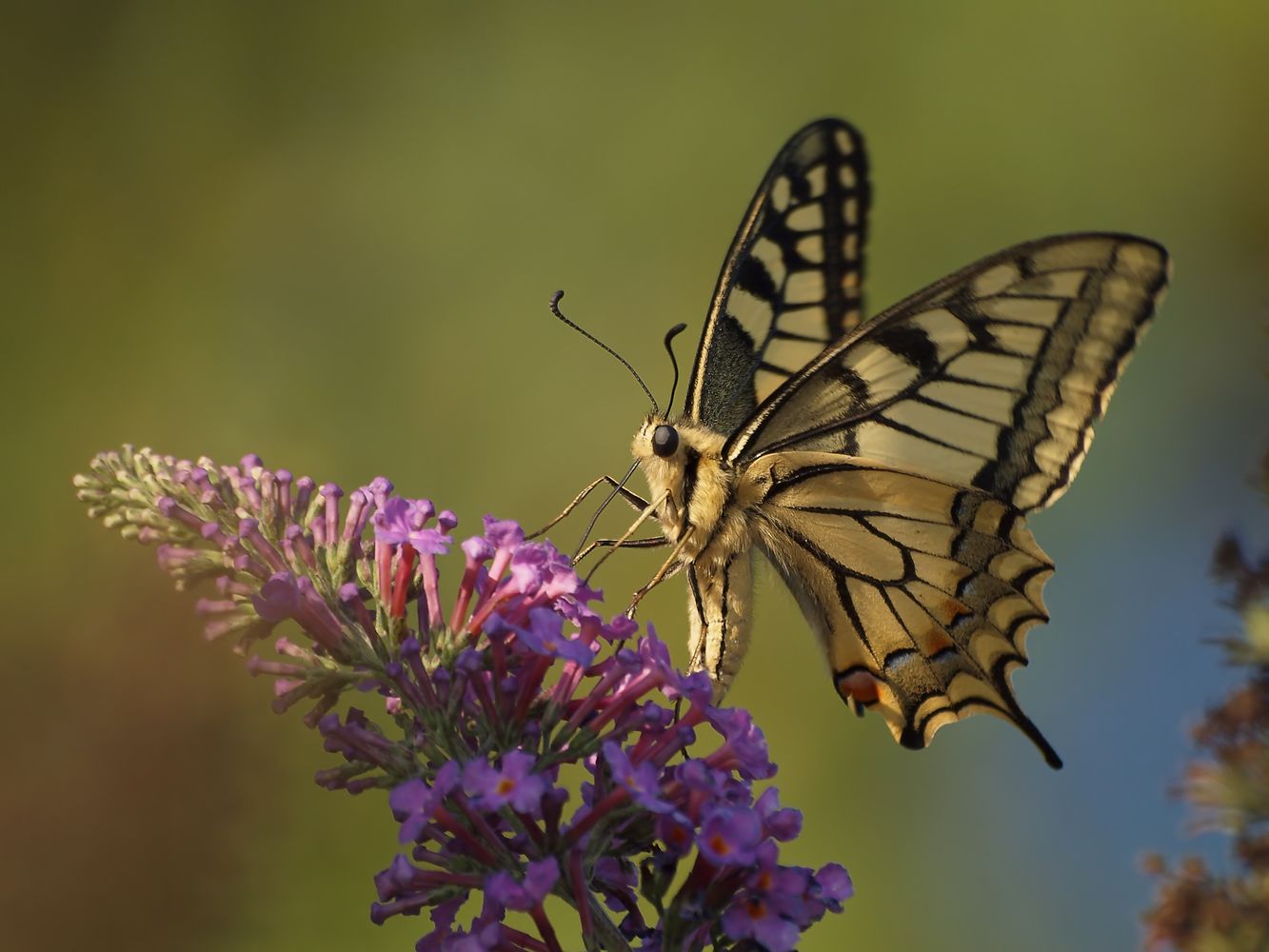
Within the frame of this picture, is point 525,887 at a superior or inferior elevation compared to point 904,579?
inferior

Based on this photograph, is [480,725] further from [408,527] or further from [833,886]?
[833,886]

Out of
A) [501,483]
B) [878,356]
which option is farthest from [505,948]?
[501,483]

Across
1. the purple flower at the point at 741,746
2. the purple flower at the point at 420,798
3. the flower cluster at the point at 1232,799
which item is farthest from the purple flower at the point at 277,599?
the flower cluster at the point at 1232,799

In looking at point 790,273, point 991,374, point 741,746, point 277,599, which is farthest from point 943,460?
point 277,599

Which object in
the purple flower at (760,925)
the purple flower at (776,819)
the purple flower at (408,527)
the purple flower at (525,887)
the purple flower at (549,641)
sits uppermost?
the purple flower at (408,527)

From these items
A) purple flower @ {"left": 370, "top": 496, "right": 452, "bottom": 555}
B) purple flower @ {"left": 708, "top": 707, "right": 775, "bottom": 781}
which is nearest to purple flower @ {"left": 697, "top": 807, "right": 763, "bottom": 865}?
purple flower @ {"left": 708, "top": 707, "right": 775, "bottom": 781}

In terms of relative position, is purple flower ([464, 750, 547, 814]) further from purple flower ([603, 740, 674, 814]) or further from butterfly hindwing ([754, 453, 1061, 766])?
butterfly hindwing ([754, 453, 1061, 766])

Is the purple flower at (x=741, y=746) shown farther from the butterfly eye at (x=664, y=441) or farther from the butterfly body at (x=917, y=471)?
the butterfly eye at (x=664, y=441)

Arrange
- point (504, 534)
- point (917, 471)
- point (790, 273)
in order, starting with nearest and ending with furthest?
point (504, 534), point (917, 471), point (790, 273)
